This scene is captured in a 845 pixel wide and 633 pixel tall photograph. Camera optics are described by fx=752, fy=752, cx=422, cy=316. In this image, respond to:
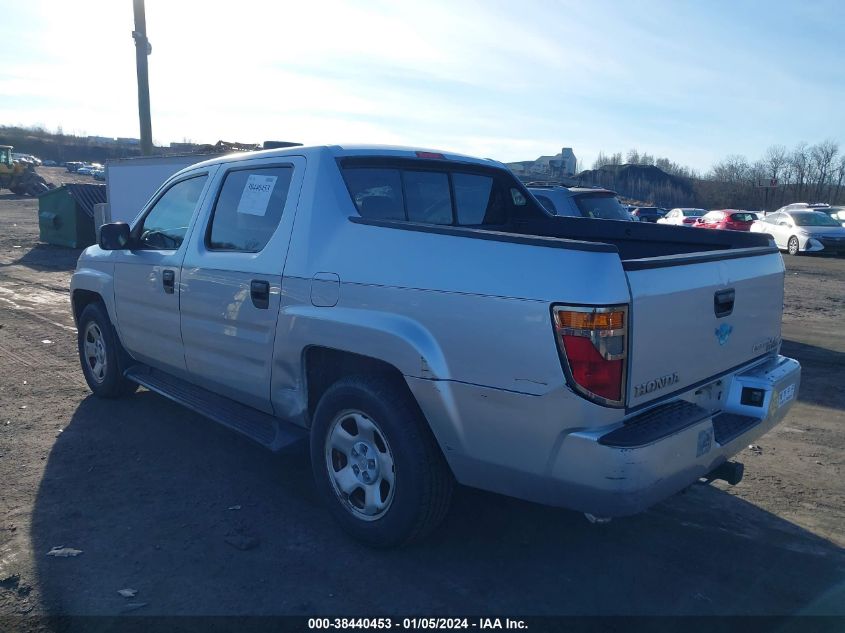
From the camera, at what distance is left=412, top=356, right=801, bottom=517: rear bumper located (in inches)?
116

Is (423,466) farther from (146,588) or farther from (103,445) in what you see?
(103,445)

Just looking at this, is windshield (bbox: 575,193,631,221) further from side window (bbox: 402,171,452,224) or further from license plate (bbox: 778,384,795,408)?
license plate (bbox: 778,384,795,408)

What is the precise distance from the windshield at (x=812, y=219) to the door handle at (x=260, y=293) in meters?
25.9

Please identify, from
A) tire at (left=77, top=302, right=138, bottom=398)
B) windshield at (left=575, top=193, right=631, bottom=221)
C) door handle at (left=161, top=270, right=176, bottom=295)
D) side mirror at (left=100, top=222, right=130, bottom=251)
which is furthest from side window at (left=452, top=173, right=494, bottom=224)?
windshield at (left=575, top=193, right=631, bottom=221)

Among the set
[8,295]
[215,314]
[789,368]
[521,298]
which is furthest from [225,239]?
[8,295]

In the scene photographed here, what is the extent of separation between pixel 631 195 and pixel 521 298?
53.2 m

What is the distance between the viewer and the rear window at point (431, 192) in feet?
14.2

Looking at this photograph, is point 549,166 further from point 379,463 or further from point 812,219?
point 379,463

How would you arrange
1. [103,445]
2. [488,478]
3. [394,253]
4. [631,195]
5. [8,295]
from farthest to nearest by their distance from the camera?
[631,195], [8,295], [103,445], [394,253], [488,478]

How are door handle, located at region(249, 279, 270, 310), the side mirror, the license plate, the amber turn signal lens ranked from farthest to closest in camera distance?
1. the side mirror
2. door handle, located at region(249, 279, 270, 310)
3. the license plate
4. the amber turn signal lens

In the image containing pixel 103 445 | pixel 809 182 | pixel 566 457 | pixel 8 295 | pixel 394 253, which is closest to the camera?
pixel 566 457

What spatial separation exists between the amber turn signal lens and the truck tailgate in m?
0.11

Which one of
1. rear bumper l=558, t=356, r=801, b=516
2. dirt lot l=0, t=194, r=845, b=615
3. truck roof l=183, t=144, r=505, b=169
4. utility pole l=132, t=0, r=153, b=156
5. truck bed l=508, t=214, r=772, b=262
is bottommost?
dirt lot l=0, t=194, r=845, b=615

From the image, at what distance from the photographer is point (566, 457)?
9.92 feet
